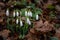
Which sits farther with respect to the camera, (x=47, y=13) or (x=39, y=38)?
(x=47, y=13)

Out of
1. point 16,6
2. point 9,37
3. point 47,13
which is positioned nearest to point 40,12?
point 47,13

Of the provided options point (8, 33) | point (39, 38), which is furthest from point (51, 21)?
point (8, 33)

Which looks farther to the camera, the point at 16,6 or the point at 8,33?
the point at 16,6

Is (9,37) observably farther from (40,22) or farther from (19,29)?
(40,22)

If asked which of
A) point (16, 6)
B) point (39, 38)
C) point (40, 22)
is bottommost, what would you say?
point (39, 38)

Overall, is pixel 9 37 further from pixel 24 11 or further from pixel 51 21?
pixel 51 21

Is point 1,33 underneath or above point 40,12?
underneath

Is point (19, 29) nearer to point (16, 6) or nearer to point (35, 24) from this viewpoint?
point (35, 24)

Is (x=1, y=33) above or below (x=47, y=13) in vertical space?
below
